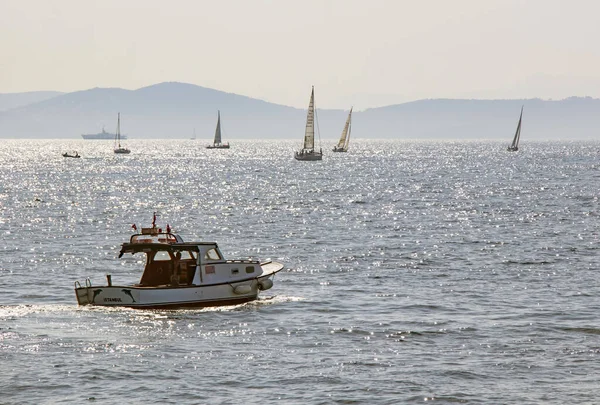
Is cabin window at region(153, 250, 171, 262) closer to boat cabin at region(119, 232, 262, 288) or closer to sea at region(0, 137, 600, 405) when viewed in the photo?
boat cabin at region(119, 232, 262, 288)

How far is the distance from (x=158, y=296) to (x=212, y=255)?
3.53 m

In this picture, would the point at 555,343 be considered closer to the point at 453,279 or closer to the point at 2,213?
the point at 453,279

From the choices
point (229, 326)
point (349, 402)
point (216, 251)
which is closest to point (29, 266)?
point (216, 251)

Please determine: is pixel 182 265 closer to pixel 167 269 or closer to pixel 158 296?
pixel 167 269

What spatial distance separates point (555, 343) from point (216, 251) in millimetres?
16470

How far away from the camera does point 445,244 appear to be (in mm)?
65125

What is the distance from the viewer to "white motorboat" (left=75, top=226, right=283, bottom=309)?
133 feet

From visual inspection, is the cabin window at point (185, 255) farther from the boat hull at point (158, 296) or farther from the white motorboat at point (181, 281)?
the boat hull at point (158, 296)

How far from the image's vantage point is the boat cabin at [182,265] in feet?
138

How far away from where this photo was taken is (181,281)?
42344 mm

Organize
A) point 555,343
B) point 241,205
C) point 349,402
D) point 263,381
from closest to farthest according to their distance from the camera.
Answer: point 349,402 < point 263,381 < point 555,343 < point 241,205

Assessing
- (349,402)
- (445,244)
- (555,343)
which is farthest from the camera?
(445,244)

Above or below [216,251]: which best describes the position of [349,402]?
below

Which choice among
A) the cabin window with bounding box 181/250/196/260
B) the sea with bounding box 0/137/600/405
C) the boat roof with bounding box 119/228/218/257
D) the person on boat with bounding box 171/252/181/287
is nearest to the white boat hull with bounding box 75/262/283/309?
the sea with bounding box 0/137/600/405
